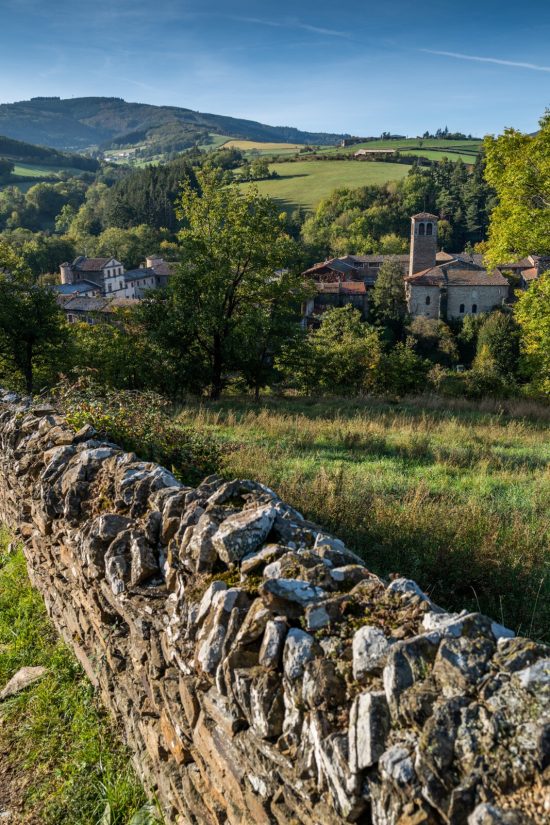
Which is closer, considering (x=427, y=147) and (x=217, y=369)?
(x=217, y=369)

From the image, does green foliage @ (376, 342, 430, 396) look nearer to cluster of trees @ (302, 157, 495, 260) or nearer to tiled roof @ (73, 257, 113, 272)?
cluster of trees @ (302, 157, 495, 260)

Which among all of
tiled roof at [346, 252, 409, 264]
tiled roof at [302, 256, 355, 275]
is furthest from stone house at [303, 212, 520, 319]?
tiled roof at [346, 252, 409, 264]

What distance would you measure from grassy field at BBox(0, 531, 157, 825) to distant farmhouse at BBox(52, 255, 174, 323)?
2682 inches

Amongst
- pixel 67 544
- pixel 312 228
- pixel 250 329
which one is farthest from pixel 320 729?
pixel 312 228

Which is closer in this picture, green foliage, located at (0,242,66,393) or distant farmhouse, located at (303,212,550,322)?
green foliage, located at (0,242,66,393)

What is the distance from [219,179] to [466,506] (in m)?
16.1

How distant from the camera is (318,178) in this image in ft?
450

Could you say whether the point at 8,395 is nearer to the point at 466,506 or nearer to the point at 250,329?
the point at 466,506

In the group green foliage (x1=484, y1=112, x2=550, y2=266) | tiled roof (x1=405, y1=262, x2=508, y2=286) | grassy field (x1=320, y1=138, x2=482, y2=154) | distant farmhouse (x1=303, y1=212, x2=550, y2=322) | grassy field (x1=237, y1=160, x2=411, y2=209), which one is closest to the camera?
green foliage (x1=484, y1=112, x2=550, y2=266)

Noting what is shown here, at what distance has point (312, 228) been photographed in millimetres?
108875

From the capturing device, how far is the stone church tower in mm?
79875

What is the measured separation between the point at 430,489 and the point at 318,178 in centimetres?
14295

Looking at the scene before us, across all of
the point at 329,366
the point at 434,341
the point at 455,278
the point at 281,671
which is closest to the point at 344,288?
the point at 455,278

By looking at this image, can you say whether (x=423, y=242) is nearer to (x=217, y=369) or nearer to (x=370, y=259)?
(x=370, y=259)
